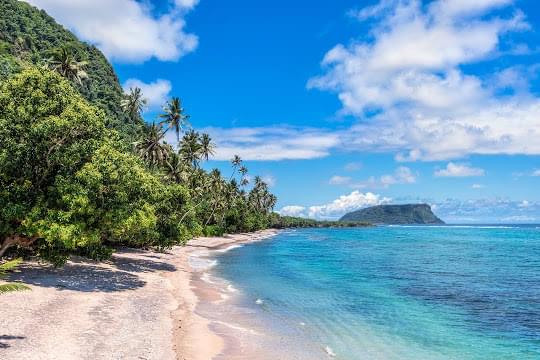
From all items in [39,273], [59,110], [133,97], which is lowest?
[39,273]

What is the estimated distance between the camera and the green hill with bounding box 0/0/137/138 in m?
139

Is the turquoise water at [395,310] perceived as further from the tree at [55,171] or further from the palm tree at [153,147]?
the palm tree at [153,147]

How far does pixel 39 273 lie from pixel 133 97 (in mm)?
50912

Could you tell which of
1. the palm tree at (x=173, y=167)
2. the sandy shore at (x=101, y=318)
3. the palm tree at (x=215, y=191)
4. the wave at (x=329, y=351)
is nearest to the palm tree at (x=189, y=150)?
the palm tree at (x=173, y=167)

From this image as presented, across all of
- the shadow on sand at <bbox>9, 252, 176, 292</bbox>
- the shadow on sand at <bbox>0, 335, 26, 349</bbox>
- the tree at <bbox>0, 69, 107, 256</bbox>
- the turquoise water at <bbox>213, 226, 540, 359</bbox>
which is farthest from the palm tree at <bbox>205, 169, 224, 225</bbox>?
the shadow on sand at <bbox>0, 335, 26, 349</bbox>

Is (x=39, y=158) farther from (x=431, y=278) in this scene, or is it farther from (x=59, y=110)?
(x=431, y=278)

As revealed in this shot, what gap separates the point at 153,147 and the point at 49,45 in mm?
121648

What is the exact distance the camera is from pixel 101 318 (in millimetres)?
21500

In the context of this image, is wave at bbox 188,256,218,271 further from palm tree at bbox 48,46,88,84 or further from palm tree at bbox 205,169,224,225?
palm tree at bbox 205,169,224,225

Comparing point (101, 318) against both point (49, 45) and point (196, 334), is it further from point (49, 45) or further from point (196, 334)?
point (49, 45)

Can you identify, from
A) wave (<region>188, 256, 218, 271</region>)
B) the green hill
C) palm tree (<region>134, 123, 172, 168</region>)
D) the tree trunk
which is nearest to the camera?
the tree trunk

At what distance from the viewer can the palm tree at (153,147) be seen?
64.4 meters

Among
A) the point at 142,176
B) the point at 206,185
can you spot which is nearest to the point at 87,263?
the point at 142,176

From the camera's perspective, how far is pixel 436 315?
100 ft
